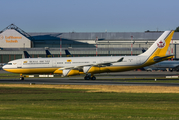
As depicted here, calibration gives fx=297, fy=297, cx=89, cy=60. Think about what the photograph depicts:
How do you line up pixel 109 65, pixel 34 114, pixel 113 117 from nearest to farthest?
pixel 113 117 < pixel 34 114 < pixel 109 65

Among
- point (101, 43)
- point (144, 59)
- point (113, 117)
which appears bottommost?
point (113, 117)

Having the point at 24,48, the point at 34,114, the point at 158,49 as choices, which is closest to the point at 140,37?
the point at 24,48

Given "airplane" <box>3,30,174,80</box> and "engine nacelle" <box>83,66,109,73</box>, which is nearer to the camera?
"engine nacelle" <box>83,66,109,73</box>

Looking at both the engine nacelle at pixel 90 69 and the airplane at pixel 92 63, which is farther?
the airplane at pixel 92 63

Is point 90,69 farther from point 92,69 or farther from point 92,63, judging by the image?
point 92,63

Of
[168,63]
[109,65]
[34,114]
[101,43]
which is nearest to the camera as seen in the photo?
[34,114]

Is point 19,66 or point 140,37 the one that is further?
point 140,37

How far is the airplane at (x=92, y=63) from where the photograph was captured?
57188mm

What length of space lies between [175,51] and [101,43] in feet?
111

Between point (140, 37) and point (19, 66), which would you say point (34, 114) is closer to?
point (19, 66)

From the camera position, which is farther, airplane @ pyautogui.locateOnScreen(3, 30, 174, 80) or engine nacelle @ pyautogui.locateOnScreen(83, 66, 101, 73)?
airplane @ pyautogui.locateOnScreen(3, 30, 174, 80)

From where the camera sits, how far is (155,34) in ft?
465

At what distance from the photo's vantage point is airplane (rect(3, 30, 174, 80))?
188ft

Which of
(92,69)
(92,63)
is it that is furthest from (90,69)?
(92,63)
